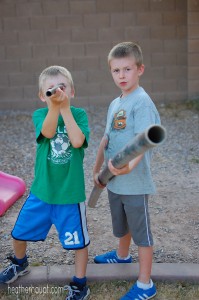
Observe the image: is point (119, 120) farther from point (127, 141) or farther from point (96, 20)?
point (96, 20)

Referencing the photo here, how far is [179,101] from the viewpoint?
7.98m

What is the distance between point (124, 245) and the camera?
10.5ft

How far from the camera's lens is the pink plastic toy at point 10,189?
14.1 feet

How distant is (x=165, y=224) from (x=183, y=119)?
141 inches

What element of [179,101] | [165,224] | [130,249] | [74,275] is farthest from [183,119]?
[74,275]

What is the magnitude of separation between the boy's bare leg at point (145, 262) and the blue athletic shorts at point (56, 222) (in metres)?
0.33

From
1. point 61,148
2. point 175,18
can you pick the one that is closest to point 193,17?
point 175,18


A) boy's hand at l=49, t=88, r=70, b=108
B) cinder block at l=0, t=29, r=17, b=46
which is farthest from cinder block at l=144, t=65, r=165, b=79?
boy's hand at l=49, t=88, r=70, b=108

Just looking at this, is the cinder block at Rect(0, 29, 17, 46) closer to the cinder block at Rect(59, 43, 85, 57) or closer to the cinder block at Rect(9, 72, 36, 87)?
the cinder block at Rect(9, 72, 36, 87)

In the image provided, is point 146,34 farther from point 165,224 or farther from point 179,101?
point 165,224

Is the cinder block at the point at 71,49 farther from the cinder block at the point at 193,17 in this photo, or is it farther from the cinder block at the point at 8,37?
the cinder block at the point at 193,17

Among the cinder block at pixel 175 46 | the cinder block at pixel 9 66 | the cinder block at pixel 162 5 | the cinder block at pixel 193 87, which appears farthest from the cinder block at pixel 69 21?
the cinder block at pixel 193 87

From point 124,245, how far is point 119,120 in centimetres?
91

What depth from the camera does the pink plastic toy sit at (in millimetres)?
4285
